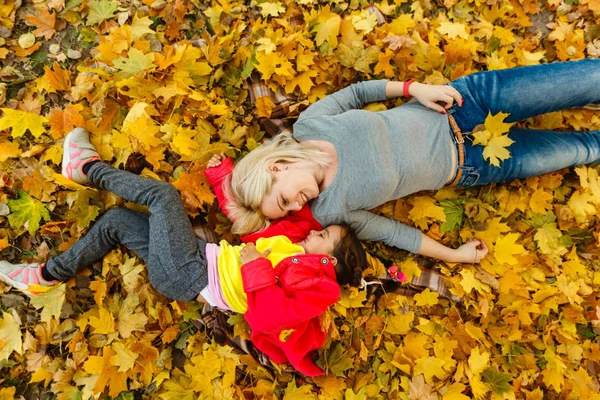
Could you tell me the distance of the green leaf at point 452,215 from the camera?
3.09m

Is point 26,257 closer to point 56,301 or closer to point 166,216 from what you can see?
point 56,301

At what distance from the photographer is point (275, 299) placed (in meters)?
2.42

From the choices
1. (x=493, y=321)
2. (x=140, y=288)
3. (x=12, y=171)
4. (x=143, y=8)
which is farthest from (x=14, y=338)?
(x=493, y=321)

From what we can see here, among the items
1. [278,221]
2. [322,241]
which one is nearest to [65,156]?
[278,221]

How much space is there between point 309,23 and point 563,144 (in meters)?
2.06

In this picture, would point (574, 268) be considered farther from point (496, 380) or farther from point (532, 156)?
point (496, 380)

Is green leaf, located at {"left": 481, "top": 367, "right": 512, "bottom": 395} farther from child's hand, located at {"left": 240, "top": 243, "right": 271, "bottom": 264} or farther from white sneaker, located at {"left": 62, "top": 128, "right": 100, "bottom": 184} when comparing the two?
white sneaker, located at {"left": 62, "top": 128, "right": 100, "bottom": 184}

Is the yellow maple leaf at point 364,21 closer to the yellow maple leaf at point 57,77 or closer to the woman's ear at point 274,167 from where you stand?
the woman's ear at point 274,167

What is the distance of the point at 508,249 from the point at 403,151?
1.11m

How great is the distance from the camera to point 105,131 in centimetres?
288

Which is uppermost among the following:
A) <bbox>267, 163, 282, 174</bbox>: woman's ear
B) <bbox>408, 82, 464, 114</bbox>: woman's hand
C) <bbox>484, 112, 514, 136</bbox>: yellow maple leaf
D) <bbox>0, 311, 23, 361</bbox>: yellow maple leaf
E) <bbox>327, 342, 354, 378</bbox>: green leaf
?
<bbox>408, 82, 464, 114</bbox>: woman's hand

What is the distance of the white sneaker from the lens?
2.69 meters

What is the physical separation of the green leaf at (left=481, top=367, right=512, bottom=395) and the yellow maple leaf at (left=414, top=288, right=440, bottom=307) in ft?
1.82

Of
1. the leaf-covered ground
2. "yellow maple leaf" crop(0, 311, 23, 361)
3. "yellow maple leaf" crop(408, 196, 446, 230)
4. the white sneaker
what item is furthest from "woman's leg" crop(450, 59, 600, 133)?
"yellow maple leaf" crop(0, 311, 23, 361)
